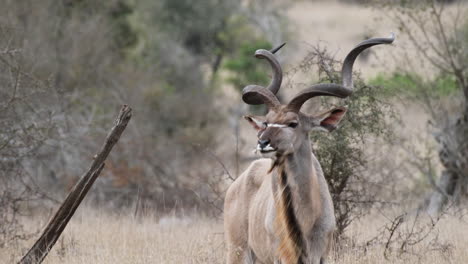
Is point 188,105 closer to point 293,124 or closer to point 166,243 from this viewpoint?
point 166,243

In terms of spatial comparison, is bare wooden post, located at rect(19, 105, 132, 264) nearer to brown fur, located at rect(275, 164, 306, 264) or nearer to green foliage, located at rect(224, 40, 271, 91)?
brown fur, located at rect(275, 164, 306, 264)

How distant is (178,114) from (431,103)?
9.52 m

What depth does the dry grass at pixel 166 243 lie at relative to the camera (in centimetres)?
915

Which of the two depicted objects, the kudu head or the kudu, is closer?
the kudu head

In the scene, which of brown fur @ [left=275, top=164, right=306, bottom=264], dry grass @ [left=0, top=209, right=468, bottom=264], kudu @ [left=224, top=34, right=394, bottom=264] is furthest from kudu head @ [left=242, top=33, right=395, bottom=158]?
dry grass @ [left=0, top=209, right=468, bottom=264]

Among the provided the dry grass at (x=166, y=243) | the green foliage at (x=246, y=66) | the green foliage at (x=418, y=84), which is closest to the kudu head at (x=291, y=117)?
the dry grass at (x=166, y=243)

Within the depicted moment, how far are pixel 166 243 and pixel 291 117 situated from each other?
368 centimetres

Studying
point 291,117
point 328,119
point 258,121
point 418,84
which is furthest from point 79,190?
point 418,84

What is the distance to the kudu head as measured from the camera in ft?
23.2

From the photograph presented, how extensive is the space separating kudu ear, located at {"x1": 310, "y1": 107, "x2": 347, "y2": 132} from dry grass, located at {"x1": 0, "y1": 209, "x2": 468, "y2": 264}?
174 cm

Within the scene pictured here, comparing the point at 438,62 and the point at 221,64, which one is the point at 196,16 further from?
the point at 438,62

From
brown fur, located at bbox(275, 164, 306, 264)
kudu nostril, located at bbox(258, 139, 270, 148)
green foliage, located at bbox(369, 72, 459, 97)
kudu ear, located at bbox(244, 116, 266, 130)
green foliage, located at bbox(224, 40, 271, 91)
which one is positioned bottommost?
brown fur, located at bbox(275, 164, 306, 264)

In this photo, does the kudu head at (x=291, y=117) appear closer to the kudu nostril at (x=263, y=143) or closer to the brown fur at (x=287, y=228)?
the kudu nostril at (x=263, y=143)

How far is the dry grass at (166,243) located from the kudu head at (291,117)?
1826 millimetres
